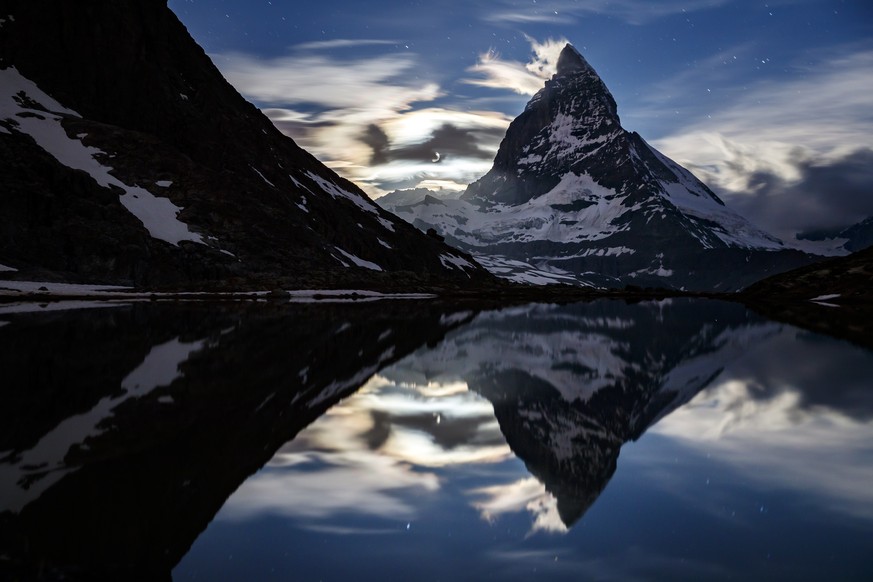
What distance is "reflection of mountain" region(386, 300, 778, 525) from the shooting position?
522 inches

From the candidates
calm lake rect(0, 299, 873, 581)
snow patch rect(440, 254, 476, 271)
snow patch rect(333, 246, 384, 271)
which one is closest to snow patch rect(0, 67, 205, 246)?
snow patch rect(333, 246, 384, 271)

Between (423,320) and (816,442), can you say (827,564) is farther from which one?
(423,320)

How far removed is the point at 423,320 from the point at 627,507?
44.1 m

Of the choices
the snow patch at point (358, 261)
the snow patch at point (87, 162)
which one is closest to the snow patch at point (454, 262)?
the snow patch at point (358, 261)

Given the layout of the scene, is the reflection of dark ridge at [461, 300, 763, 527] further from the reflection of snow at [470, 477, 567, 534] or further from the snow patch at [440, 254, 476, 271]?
the snow patch at [440, 254, 476, 271]

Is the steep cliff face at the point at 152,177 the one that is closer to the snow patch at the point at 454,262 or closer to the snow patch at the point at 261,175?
the snow patch at the point at 261,175

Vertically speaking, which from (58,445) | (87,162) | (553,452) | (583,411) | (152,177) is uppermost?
(87,162)

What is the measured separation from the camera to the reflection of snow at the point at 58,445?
10.4 metres

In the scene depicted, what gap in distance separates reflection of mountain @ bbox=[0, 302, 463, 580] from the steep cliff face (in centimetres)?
5834

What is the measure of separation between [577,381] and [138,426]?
13318 mm

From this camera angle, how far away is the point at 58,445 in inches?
518

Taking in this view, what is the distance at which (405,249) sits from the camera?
539ft

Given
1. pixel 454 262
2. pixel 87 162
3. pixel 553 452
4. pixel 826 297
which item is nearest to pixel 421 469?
pixel 553 452

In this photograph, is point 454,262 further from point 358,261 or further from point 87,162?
point 87,162
